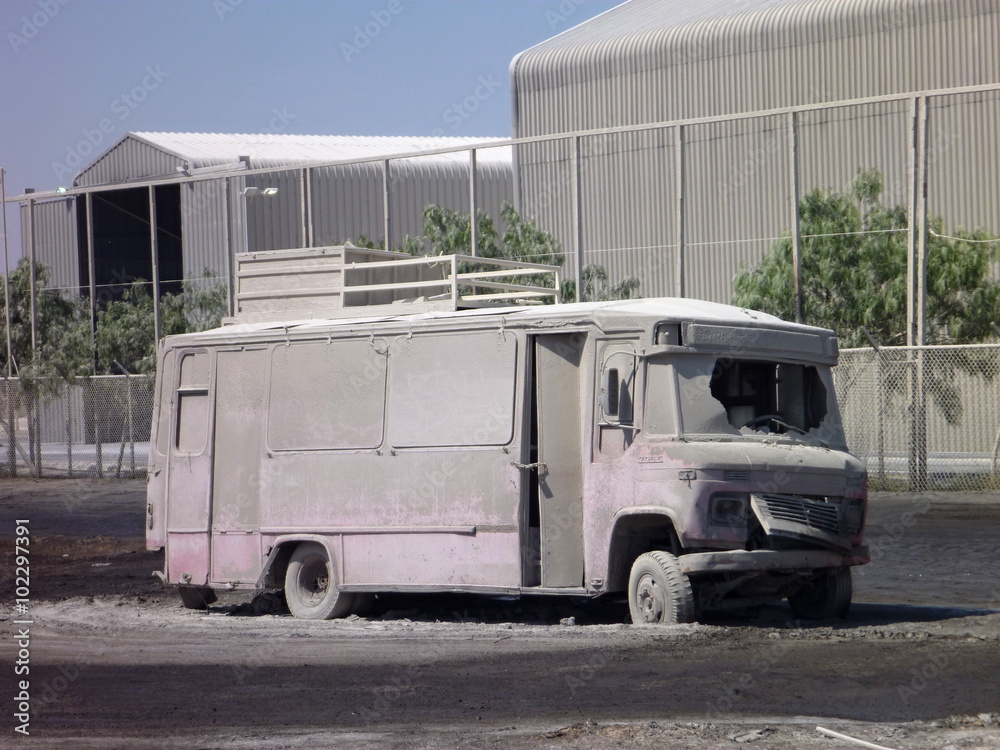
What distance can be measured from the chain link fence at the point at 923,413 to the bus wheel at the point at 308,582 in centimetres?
1157

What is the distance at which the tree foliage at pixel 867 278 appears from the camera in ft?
80.3

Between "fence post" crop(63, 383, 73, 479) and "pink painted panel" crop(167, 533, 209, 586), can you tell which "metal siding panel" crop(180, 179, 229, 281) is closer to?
"fence post" crop(63, 383, 73, 479)

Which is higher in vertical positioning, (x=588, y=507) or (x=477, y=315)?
(x=477, y=315)

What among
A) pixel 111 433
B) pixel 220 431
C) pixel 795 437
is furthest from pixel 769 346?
pixel 111 433

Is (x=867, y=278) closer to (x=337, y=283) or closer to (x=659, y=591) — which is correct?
(x=337, y=283)

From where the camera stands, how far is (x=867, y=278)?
24.6 metres

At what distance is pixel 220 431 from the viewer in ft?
42.1

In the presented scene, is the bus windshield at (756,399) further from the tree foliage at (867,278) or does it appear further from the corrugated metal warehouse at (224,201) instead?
the corrugated metal warehouse at (224,201)

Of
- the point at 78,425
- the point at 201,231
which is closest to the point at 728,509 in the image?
the point at 78,425

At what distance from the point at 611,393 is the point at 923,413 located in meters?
11.9

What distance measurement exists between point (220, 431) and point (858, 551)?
6.09 metres

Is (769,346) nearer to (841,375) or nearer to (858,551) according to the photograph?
(858,551)

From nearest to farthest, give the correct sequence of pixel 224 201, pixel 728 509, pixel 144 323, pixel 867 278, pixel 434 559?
pixel 728 509, pixel 434 559, pixel 867 278, pixel 144 323, pixel 224 201

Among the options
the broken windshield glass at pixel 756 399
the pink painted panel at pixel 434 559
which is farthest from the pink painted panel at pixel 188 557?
the broken windshield glass at pixel 756 399
